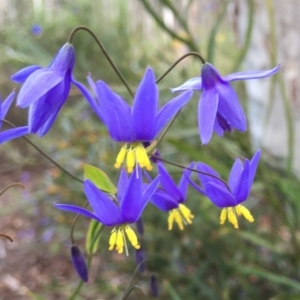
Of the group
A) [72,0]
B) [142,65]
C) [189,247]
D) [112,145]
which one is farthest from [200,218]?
[72,0]

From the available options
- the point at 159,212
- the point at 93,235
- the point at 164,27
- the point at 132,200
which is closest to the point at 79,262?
the point at 93,235

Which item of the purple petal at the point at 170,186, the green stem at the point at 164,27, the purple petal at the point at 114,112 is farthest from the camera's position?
the green stem at the point at 164,27

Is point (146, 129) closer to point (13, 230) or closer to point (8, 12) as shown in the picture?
point (13, 230)

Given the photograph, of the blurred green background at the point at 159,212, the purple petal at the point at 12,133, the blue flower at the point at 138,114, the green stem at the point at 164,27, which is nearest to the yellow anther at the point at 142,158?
the blue flower at the point at 138,114

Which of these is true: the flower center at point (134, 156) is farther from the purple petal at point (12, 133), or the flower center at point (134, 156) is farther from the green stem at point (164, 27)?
the green stem at point (164, 27)

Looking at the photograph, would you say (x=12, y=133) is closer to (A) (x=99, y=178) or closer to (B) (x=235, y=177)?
(A) (x=99, y=178)

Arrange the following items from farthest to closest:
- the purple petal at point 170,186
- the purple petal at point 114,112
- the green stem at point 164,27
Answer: the green stem at point 164,27, the purple petal at point 170,186, the purple petal at point 114,112
